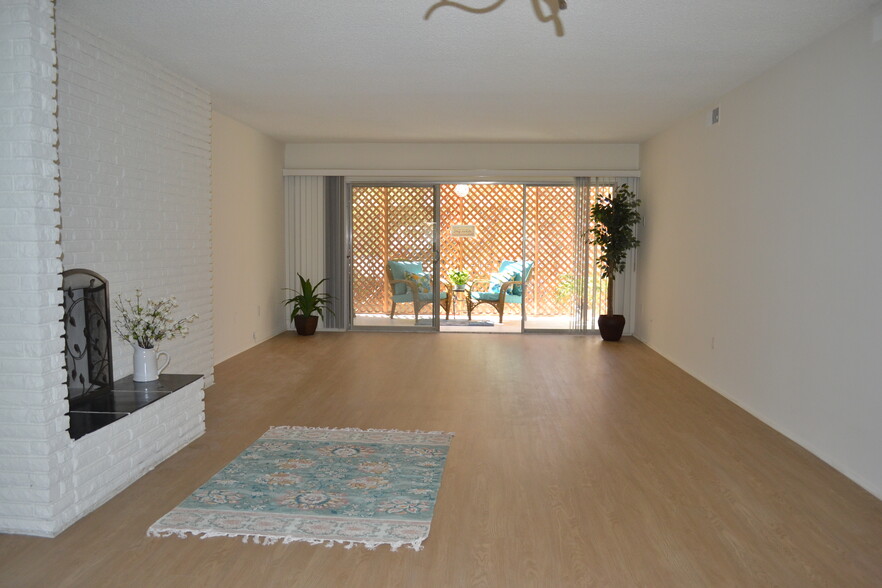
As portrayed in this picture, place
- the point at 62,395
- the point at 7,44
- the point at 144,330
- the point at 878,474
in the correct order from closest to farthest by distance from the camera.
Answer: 1. the point at 7,44
2. the point at 62,395
3. the point at 878,474
4. the point at 144,330

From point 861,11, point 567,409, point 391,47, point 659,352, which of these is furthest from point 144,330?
point 659,352

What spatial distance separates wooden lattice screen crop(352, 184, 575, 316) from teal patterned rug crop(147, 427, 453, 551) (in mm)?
4809

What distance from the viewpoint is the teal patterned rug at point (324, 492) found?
2.90m

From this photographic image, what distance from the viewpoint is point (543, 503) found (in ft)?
10.6

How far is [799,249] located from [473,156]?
492 centimetres

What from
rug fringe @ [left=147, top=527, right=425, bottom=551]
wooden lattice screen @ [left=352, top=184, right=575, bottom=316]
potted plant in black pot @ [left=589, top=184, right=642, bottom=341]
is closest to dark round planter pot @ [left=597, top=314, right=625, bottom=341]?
potted plant in black pot @ [left=589, top=184, right=642, bottom=341]

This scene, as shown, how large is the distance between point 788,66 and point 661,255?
3.16 meters

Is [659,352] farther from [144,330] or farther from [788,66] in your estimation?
[144,330]

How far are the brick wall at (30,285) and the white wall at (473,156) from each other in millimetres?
5869

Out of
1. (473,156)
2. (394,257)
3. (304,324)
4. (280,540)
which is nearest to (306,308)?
(304,324)

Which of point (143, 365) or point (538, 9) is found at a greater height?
point (538, 9)

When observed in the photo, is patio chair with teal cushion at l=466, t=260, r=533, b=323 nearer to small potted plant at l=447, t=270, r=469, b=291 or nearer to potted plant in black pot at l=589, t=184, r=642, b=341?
small potted plant at l=447, t=270, r=469, b=291

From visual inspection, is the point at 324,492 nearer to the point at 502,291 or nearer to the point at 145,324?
the point at 145,324

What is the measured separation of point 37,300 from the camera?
283 centimetres
